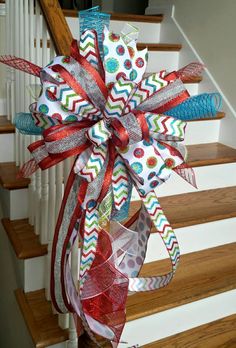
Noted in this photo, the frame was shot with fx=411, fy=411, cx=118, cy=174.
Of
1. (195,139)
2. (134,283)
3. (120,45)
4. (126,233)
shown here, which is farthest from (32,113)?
(195,139)

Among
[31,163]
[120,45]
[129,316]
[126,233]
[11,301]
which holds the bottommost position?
[11,301]

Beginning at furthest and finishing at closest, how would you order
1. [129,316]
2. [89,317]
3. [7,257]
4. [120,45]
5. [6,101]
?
[6,101] → [7,257] → [129,316] → [89,317] → [120,45]

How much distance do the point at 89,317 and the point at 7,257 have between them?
0.98m

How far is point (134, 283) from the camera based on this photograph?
3.18 ft

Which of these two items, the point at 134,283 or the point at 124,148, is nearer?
the point at 124,148

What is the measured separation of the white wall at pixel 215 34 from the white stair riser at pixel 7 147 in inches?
49.7

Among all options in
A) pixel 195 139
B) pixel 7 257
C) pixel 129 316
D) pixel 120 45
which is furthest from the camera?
pixel 195 139

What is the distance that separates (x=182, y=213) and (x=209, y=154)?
0.46m

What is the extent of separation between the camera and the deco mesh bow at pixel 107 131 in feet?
2.57

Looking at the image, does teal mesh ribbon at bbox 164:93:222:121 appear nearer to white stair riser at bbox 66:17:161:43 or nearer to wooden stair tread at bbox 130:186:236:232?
wooden stair tread at bbox 130:186:236:232

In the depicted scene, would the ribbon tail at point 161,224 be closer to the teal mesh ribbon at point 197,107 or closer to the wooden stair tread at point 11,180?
the teal mesh ribbon at point 197,107

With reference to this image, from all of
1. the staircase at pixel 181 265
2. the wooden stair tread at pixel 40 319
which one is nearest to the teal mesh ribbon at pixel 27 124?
the staircase at pixel 181 265

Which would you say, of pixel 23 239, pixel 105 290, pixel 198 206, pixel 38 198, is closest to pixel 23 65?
pixel 105 290

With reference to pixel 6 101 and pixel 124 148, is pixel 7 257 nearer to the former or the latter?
pixel 6 101
